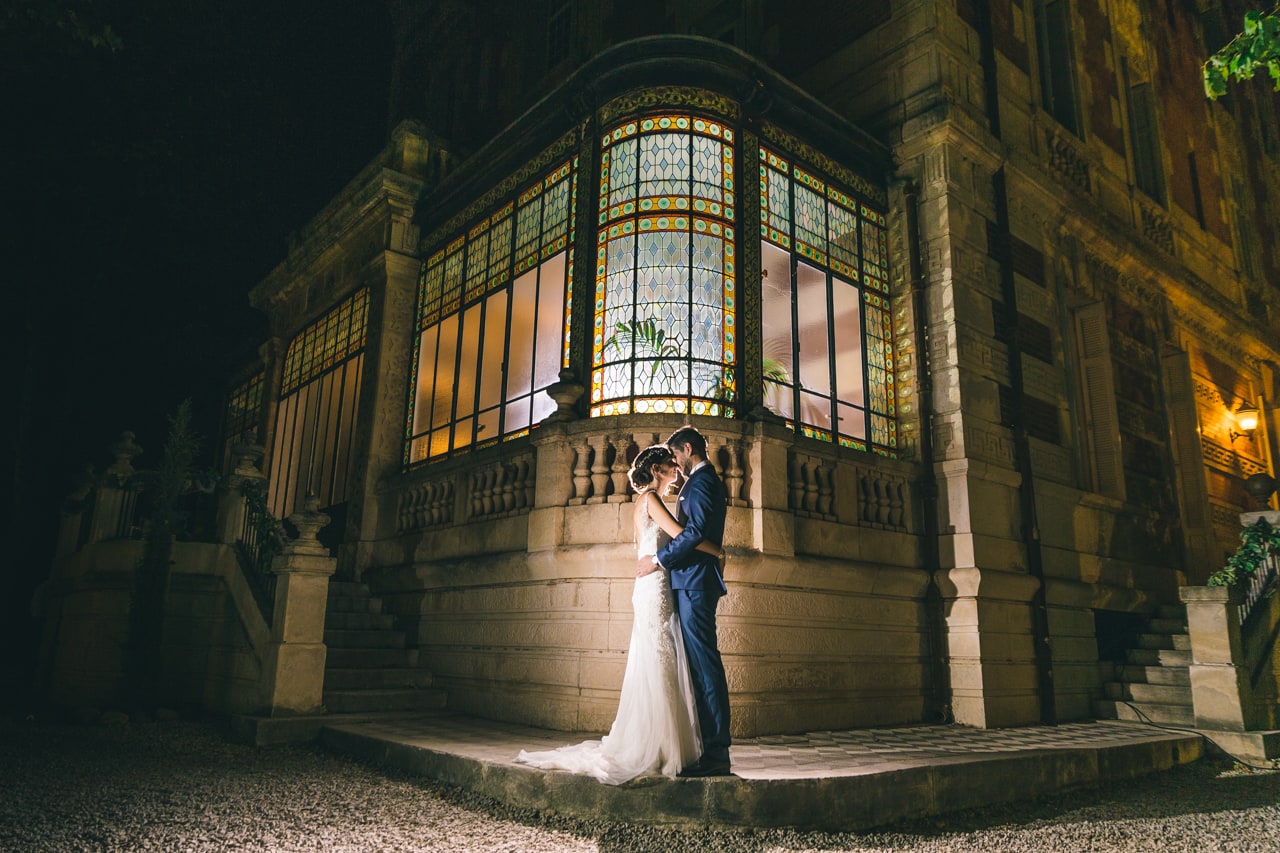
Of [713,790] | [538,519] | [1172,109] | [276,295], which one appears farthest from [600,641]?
[1172,109]

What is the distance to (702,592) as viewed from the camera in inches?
205

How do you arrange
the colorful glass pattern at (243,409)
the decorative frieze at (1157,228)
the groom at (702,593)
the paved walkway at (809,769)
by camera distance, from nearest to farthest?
the paved walkway at (809,769) → the groom at (702,593) → the decorative frieze at (1157,228) → the colorful glass pattern at (243,409)

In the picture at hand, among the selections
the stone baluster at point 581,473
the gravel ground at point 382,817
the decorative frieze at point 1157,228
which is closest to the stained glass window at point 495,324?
the stone baluster at point 581,473

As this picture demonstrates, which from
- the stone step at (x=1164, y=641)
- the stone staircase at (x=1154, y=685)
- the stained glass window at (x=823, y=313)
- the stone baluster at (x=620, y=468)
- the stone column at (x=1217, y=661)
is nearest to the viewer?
the stone baluster at (x=620, y=468)

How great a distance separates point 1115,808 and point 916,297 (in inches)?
238

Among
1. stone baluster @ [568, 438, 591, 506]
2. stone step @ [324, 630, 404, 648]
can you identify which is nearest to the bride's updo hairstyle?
stone baluster @ [568, 438, 591, 506]

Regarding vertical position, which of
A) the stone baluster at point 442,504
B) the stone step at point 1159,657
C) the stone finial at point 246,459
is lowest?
the stone step at point 1159,657

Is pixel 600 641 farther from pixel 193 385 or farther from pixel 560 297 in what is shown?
pixel 193 385

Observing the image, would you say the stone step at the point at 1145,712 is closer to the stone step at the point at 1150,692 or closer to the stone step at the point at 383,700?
the stone step at the point at 1150,692

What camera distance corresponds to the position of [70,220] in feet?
63.9

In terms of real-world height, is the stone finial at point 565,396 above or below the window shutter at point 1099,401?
below

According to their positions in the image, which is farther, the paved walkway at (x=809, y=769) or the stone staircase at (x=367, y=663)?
the stone staircase at (x=367, y=663)

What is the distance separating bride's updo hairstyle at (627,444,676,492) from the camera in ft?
17.6

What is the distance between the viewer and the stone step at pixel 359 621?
33.3ft
